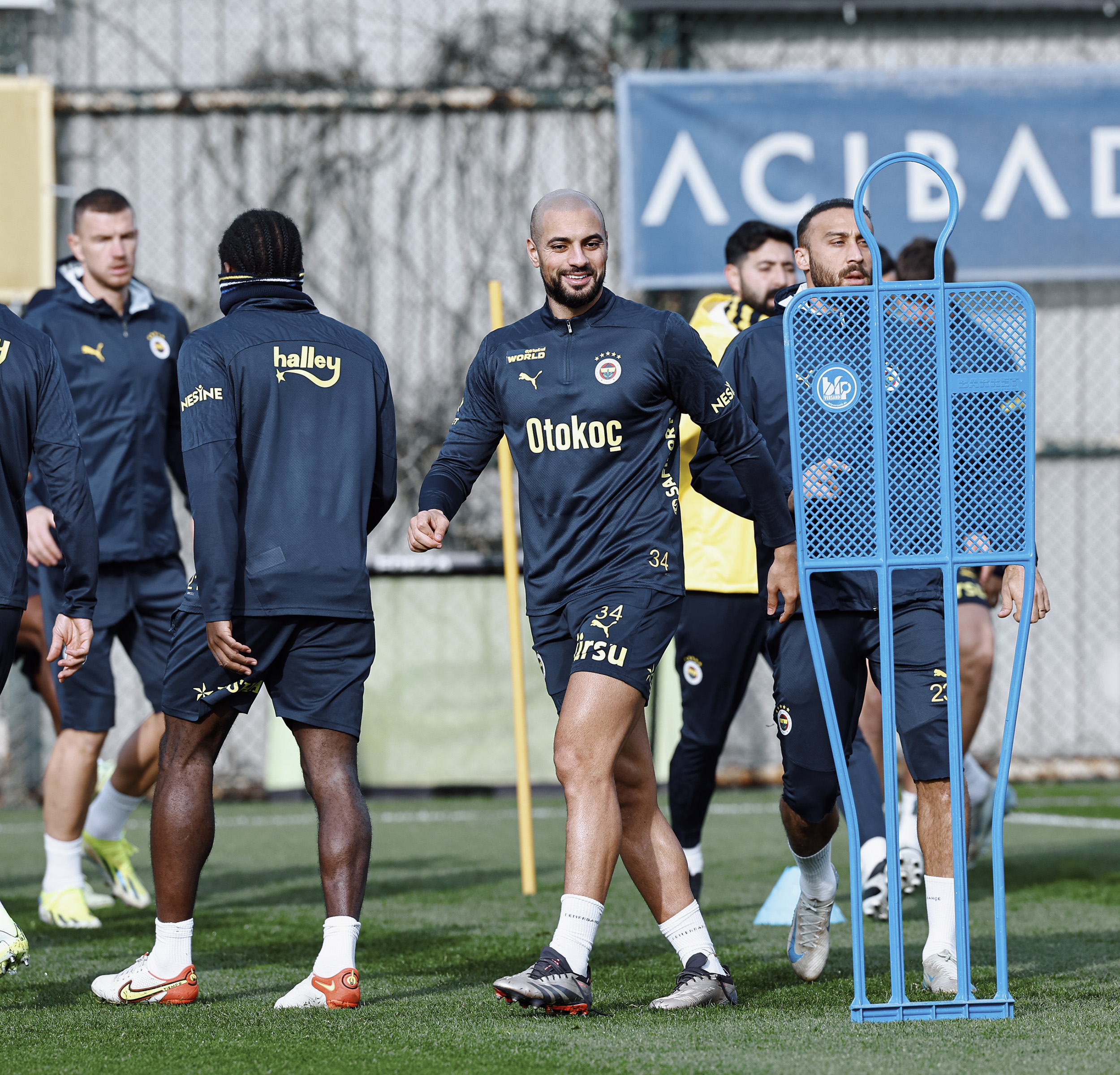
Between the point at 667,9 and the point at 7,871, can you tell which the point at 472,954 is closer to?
the point at 7,871

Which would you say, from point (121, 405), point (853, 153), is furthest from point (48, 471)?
point (853, 153)

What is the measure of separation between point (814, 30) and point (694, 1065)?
30.6 ft

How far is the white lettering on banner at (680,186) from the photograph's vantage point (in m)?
10.7

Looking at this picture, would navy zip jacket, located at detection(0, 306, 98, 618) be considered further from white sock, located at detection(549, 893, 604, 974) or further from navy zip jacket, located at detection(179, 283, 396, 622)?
white sock, located at detection(549, 893, 604, 974)

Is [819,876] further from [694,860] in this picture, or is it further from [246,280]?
[246,280]

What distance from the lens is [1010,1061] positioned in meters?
3.12

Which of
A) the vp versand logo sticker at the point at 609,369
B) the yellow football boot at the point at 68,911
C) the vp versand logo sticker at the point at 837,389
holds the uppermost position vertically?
the vp versand logo sticker at the point at 609,369

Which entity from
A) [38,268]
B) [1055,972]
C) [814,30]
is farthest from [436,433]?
[1055,972]

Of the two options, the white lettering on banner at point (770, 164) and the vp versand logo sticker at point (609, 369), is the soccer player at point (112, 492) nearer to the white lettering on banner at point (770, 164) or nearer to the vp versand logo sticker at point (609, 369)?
the vp versand logo sticker at point (609, 369)

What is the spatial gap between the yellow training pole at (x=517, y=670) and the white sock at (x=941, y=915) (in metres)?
Result: 2.26

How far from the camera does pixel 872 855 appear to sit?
208 inches

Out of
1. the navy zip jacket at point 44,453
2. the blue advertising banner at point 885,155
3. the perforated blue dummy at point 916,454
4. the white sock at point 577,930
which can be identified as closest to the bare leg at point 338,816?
the white sock at point 577,930

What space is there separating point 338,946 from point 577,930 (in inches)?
24.8

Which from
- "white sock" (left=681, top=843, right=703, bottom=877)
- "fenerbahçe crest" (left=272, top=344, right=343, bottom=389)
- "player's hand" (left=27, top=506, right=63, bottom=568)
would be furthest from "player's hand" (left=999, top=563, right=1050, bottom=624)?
"player's hand" (left=27, top=506, right=63, bottom=568)
